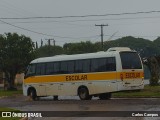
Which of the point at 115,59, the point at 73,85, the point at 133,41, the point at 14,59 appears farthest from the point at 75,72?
the point at 133,41

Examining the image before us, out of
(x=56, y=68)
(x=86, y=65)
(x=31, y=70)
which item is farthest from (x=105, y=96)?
(x=31, y=70)

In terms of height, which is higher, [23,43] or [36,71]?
[23,43]

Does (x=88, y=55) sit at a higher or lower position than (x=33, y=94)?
Result: higher

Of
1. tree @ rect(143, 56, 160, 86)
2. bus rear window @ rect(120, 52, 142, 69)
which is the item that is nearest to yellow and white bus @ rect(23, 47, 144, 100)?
bus rear window @ rect(120, 52, 142, 69)

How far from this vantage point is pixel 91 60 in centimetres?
3206

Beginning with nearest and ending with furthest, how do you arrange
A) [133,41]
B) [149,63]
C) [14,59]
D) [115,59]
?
1. [115,59]
2. [149,63]
3. [14,59]
4. [133,41]

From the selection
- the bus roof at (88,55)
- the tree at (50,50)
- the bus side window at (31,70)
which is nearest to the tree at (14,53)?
the bus side window at (31,70)

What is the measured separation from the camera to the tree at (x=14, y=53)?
5848 cm

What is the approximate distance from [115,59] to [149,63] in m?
19.0

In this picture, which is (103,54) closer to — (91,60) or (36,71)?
(91,60)

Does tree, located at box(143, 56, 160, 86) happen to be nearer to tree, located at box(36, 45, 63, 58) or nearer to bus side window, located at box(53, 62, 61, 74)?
bus side window, located at box(53, 62, 61, 74)

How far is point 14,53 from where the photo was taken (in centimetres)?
5966

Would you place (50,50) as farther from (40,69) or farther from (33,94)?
(40,69)

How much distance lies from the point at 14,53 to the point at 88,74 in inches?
1145
